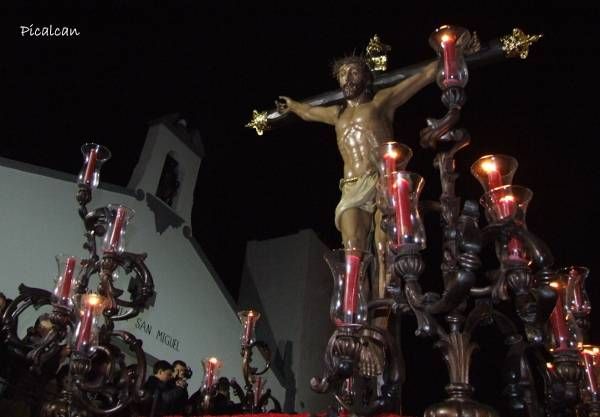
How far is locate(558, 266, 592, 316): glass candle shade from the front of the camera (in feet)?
13.6

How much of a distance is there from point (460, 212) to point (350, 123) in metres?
2.31

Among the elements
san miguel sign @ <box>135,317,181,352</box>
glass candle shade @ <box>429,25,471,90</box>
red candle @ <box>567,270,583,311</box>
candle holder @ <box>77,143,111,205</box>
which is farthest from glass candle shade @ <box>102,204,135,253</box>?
san miguel sign @ <box>135,317,181,352</box>

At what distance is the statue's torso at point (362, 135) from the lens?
5.65 meters

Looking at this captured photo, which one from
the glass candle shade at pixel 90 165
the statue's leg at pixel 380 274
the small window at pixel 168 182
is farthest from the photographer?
the small window at pixel 168 182

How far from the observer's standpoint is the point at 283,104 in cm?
686

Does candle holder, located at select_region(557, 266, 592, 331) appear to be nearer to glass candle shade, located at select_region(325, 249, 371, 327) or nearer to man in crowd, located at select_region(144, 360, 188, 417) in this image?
glass candle shade, located at select_region(325, 249, 371, 327)

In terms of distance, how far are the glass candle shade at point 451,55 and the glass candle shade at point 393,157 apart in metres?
0.45

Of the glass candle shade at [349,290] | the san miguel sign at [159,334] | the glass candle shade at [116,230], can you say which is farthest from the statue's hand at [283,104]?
the san miguel sign at [159,334]

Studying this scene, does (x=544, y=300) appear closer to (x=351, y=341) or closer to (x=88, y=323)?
(x=351, y=341)

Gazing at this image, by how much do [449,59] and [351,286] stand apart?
1.53 m

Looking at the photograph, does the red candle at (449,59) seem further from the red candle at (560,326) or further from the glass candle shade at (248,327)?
the glass candle shade at (248,327)

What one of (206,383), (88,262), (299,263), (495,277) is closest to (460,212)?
(495,277)

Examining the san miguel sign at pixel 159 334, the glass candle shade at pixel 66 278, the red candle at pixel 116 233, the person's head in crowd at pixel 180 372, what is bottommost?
the person's head in crowd at pixel 180 372

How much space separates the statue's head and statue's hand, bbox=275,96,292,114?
3.14ft
